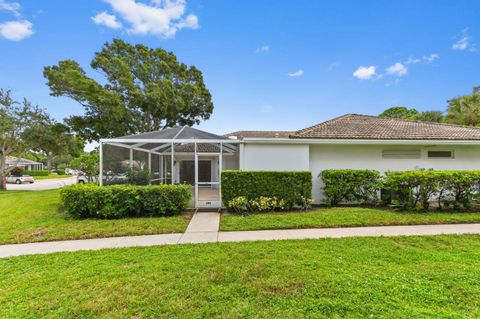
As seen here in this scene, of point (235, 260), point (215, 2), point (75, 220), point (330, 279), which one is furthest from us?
point (215, 2)

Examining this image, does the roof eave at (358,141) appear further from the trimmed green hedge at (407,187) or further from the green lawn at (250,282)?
the green lawn at (250,282)

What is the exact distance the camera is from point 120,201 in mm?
7895

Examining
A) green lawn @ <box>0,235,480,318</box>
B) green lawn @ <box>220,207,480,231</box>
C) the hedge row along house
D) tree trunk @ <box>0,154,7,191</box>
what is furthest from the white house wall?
tree trunk @ <box>0,154,7,191</box>

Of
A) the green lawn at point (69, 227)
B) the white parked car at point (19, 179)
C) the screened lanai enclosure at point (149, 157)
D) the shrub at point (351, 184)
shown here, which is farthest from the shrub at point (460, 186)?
the white parked car at point (19, 179)

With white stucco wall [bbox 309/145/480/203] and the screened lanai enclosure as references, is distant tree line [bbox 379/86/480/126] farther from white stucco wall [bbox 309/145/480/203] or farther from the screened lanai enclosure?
the screened lanai enclosure

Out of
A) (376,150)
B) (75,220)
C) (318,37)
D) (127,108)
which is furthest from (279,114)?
(75,220)

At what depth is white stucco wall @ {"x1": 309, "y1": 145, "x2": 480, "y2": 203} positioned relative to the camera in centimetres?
1021

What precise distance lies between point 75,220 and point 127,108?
13929 millimetres

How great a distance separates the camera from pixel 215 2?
11016mm

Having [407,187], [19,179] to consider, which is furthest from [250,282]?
[19,179]

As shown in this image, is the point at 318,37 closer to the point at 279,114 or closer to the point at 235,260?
the point at 279,114

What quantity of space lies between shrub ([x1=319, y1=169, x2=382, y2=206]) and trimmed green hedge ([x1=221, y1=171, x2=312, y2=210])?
1.35 metres

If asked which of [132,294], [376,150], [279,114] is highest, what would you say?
[279,114]

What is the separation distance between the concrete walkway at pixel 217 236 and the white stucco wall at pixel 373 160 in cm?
384
